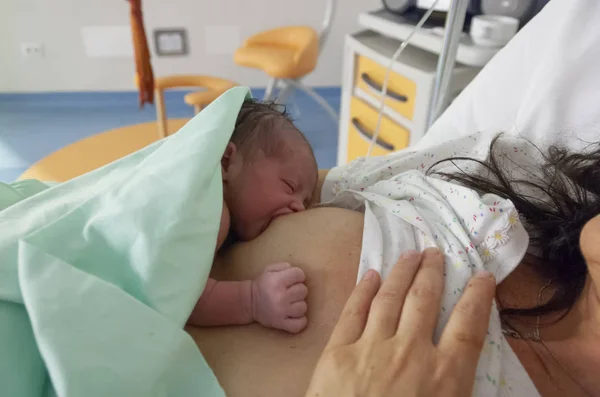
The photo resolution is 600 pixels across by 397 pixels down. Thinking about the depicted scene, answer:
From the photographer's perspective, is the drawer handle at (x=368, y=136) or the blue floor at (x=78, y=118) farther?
the blue floor at (x=78, y=118)

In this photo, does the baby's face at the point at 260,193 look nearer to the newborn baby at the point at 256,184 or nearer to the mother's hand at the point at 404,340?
the newborn baby at the point at 256,184

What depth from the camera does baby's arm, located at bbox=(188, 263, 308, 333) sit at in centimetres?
64

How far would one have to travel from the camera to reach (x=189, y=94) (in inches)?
83.6

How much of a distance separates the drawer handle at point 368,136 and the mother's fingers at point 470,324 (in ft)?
4.16

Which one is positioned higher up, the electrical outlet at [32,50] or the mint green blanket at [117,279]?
the mint green blanket at [117,279]

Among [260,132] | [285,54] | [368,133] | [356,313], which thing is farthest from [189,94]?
[356,313]

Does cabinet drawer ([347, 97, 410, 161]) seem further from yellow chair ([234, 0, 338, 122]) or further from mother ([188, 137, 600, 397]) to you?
mother ([188, 137, 600, 397])

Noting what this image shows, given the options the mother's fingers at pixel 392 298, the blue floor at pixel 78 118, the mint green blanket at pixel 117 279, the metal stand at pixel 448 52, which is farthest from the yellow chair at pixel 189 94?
the mother's fingers at pixel 392 298

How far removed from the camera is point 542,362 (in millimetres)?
661

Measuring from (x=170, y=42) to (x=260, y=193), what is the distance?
271cm

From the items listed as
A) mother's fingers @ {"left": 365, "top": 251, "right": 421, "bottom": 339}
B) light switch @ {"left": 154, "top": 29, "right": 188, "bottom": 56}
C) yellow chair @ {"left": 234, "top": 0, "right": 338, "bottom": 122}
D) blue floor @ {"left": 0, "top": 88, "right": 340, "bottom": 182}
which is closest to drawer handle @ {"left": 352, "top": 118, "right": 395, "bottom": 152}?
yellow chair @ {"left": 234, "top": 0, "right": 338, "bottom": 122}

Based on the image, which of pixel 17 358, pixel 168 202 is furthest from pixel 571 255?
pixel 17 358

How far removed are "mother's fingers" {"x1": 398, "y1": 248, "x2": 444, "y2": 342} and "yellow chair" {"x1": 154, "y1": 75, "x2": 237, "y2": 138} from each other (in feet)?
4.37

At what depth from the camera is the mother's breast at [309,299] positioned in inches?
23.9
